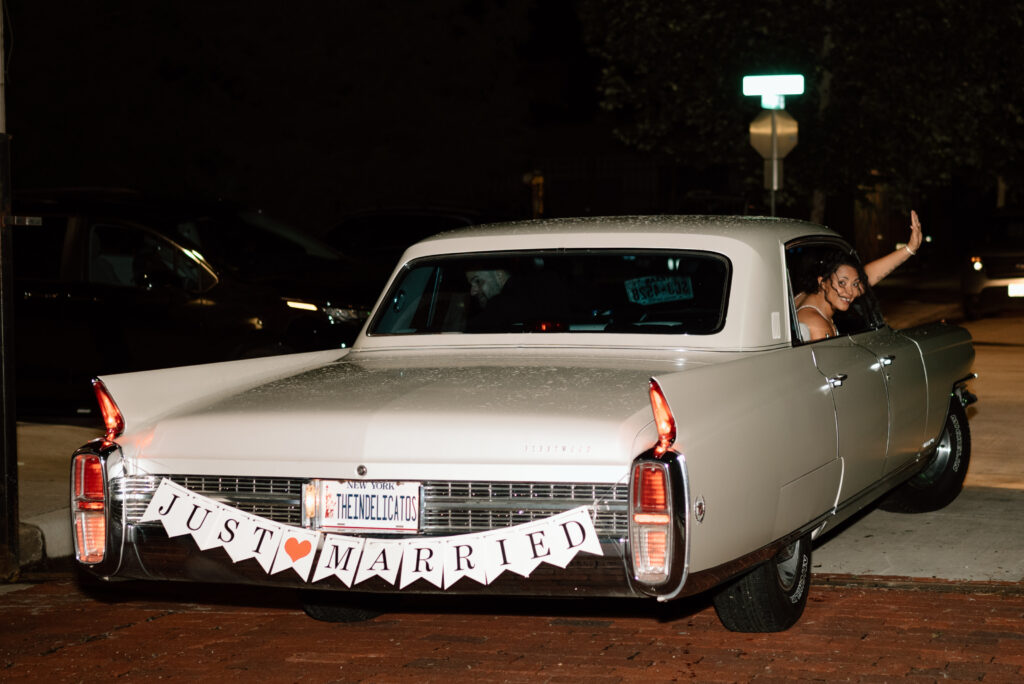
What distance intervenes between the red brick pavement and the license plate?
845 mm

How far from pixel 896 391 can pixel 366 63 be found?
17120 mm

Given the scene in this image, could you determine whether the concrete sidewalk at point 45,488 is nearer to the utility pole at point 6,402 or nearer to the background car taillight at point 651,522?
the utility pole at point 6,402

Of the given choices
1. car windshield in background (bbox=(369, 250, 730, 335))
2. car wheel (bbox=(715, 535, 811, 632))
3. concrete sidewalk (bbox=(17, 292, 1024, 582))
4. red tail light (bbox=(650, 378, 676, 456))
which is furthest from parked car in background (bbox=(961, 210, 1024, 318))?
red tail light (bbox=(650, 378, 676, 456))

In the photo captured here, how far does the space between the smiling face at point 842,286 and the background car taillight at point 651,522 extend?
3026 millimetres

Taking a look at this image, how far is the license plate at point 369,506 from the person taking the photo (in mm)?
4668

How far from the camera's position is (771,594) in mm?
5598

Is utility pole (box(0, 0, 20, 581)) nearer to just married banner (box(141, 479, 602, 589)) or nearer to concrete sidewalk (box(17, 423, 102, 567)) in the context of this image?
concrete sidewalk (box(17, 423, 102, 567))

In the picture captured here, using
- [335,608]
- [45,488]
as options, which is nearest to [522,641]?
[335,608]

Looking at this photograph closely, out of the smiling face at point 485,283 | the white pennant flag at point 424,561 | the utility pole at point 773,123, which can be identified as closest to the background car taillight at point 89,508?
the white pennant flag at point 424,561

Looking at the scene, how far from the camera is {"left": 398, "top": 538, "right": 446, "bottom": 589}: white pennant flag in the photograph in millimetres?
4621

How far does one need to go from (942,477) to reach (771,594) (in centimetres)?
303

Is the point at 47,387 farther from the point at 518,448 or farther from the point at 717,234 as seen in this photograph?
the point at 518,448

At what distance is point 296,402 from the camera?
5082 millimetres

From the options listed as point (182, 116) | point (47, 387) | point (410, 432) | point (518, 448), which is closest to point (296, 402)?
point (410, 432)
